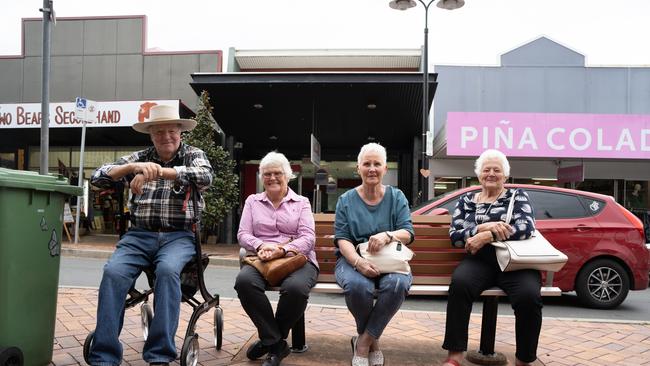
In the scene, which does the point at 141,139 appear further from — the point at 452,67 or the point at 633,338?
the point at 633,338

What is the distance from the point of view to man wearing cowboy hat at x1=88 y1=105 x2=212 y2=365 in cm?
285

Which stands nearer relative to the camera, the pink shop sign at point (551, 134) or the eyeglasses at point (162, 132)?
the eyeglasses at point (162, 132)

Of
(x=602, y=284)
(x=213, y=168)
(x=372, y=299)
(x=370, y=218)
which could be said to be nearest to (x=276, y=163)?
(x=370, y=218)

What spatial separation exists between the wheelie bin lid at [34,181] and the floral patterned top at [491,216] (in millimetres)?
2675

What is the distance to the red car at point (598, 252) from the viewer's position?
6211 millimetres

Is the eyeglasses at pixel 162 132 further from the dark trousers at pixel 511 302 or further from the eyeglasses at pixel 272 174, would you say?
the dark trousers at pixel 511 302

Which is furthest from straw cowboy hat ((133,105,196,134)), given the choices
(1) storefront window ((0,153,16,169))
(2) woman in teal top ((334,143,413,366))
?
(1) storefront window ((0,153,16,169))

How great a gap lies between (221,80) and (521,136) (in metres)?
7.56

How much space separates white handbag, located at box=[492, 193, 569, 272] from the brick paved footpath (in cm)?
85

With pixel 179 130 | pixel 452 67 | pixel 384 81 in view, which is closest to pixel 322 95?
pixel 384 81

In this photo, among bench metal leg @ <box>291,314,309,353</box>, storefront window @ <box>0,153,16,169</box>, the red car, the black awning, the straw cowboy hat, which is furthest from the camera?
storefront window @ <box>0,153,16,169</box>

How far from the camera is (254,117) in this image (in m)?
14.2

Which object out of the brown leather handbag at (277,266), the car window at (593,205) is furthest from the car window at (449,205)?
the brown leather handbag at (277,266)

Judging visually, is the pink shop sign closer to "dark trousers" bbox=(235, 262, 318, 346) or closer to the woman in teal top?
the woman in teal top
